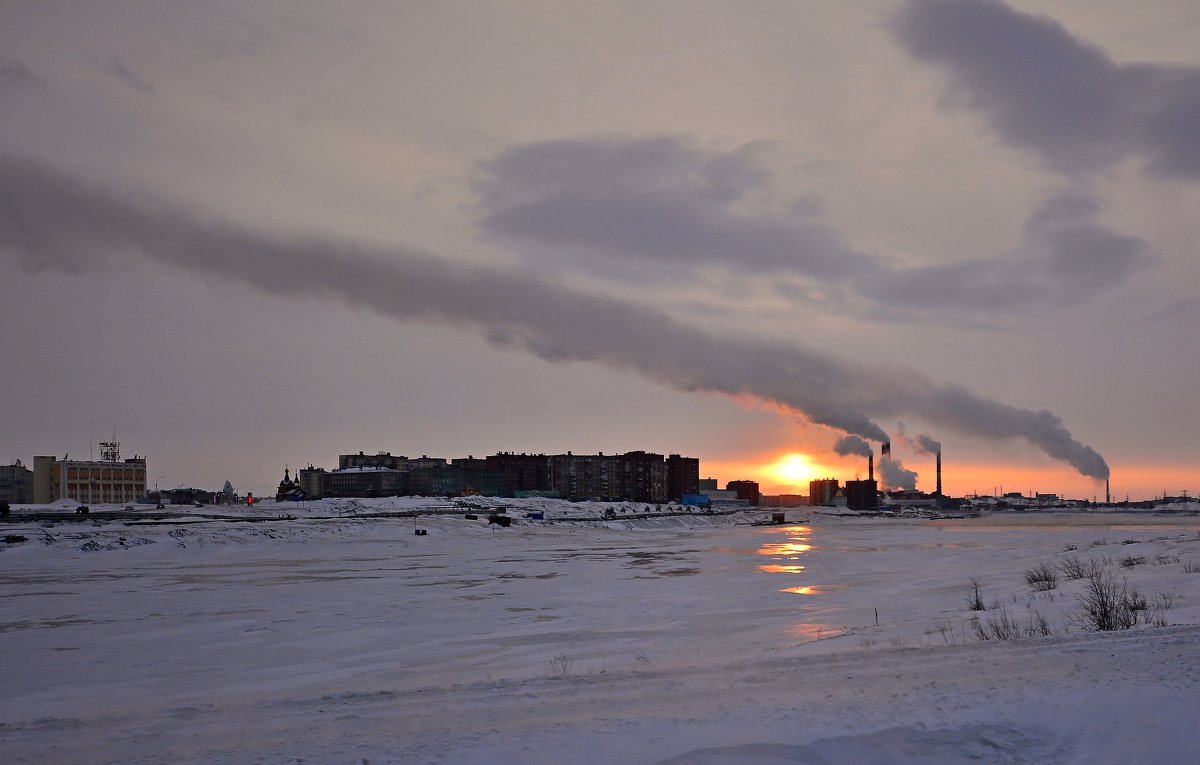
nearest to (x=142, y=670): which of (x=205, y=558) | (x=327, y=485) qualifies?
(x=205, y=558)

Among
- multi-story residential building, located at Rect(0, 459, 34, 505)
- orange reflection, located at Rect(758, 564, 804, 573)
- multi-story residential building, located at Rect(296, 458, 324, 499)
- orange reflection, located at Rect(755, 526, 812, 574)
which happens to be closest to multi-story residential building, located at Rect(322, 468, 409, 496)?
multi-story residential building, located at Rect(296, 458, 324, 499)

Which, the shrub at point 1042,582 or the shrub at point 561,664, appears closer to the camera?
the shrub at point 561,664

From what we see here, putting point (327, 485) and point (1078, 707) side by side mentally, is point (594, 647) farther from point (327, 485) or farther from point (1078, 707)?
point (327, 485)

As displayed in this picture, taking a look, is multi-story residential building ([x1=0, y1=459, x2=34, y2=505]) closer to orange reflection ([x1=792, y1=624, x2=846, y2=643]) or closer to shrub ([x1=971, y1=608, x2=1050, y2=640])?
orange reflection ([x1=792, y1=624, x2=846, y2=643])

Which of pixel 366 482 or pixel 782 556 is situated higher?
pixel 782 556

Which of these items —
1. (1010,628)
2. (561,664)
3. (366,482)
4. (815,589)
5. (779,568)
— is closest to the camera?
(561,664)

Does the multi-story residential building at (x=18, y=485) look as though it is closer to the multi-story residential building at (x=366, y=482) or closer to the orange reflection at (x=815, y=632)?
the multi-story residential building at (x=366, y=482)

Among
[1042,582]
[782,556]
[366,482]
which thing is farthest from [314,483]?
[1042,582]

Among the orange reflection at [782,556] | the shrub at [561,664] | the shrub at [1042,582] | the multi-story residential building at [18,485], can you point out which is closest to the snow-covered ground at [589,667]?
the shrub at [561,664]

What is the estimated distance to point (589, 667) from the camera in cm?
1512

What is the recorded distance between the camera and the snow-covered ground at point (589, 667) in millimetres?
8590

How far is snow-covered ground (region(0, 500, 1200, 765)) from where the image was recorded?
8.59 m

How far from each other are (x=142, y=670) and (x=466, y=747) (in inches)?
435

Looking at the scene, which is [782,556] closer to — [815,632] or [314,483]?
[815,632]
